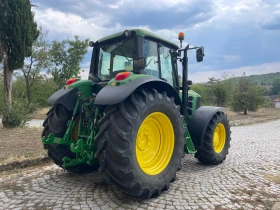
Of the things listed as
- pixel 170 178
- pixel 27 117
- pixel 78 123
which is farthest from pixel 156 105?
pixel 27 117

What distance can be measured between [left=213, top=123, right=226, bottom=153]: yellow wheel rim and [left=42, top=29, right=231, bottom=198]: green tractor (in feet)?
0.07

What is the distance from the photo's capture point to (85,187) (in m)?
3.86

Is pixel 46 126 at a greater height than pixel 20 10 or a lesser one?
lesser

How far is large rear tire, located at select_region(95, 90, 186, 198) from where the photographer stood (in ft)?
10.1

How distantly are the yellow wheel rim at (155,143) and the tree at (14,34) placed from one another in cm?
843

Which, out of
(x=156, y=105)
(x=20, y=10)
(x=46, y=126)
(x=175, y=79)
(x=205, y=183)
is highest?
(x=20, y=10)

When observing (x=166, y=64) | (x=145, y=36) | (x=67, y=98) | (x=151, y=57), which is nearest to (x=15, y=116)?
(x=67, y=98)

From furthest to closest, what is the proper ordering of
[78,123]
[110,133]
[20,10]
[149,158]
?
1. [20,10]
2. [78,123]
3. [149,158]
4. [110,133]

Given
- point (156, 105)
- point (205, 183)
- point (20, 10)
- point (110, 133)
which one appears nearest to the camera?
point (110, 133)

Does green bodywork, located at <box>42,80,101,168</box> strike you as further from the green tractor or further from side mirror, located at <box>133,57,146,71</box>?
side mirror, located at <box>133,57,146,71</box>

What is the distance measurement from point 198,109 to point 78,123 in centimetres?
245

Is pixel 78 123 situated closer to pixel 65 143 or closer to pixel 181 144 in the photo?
pixel 65 143

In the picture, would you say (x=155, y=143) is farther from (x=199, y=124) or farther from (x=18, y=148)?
(x=18, y=148)

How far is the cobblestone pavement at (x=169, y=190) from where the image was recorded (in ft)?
10.7
